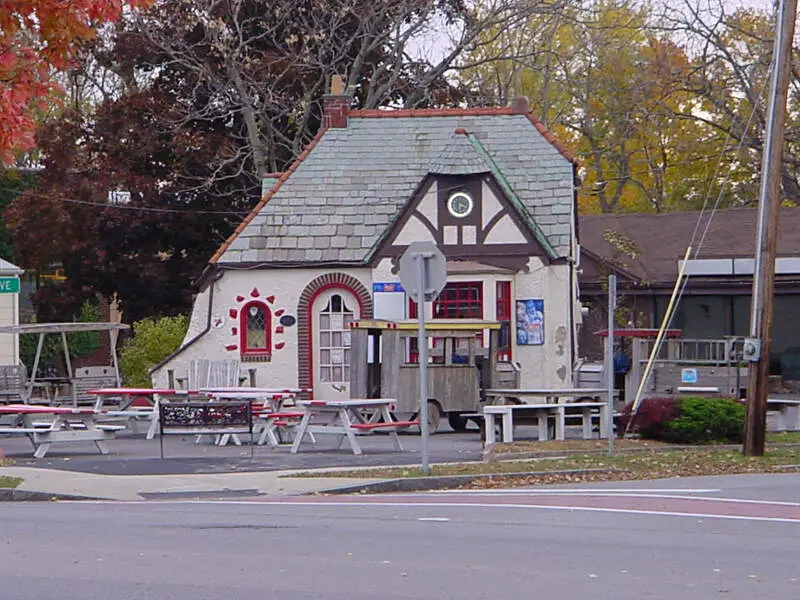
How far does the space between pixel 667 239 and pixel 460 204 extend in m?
11.0

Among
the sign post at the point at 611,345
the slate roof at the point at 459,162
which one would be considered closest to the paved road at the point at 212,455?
the sign post at the point at 611,345

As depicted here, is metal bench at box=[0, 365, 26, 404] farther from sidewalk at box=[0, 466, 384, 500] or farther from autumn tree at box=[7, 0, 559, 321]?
sidewalk at box=[0, 466, 384, 500]

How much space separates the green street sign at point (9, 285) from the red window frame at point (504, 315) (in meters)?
12.7

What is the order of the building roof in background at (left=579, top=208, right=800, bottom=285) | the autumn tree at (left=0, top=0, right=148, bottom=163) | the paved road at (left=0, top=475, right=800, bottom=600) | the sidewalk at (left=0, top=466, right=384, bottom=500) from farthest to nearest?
the building roof in background at (left=579, top=208, right=800, bottom=285) → the sidewalk at (left=0, top=466, right=384, bottom=500) → the autumn tree at (left=0, top=0, right=148, bottom=163) → the paved road at (left=0, top=475, right=800, bottom=600)

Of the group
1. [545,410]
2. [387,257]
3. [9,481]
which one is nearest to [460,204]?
[387,257]

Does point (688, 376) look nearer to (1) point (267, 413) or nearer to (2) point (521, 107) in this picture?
(1) point (267, 413)

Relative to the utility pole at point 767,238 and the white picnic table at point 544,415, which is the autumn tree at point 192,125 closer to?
the white picnic table at point 544,415

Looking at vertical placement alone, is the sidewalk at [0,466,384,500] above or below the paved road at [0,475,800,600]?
above

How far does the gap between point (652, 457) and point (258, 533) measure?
9565mm

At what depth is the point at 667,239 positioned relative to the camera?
135 feet

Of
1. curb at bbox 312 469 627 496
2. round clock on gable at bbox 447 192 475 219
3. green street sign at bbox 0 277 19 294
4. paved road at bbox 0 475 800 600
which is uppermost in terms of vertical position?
round clock on gable at bbox 447 192 475 219

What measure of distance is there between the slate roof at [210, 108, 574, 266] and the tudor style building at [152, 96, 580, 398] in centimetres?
3

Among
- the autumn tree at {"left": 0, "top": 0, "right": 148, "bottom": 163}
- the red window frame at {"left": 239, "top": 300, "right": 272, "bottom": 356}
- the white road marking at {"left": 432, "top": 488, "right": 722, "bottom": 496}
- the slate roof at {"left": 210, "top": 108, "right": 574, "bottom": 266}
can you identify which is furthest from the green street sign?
the autumn tree at {"left": 0, "top": 0, "right": 148, "bottom": 163}

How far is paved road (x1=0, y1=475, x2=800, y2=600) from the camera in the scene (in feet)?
30.5
